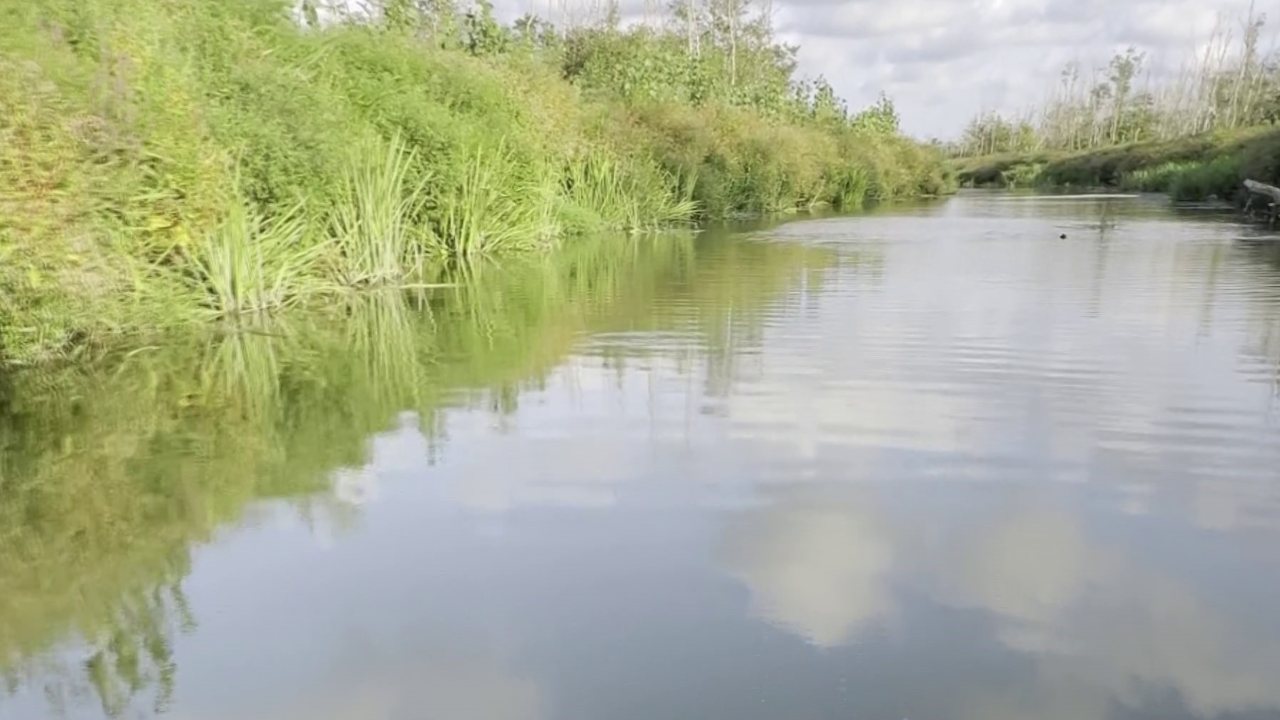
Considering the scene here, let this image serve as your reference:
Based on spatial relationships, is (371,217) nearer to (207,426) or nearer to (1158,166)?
(207,426)

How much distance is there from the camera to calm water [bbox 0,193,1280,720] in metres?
2.97

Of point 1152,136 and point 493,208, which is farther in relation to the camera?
point 1152,136

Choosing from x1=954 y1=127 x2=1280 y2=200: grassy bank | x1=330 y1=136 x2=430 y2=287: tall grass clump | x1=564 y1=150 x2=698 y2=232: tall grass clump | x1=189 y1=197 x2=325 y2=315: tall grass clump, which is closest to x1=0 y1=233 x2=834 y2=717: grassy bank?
x1=189 y1=197 x2=325 y2=315: tall grass clump

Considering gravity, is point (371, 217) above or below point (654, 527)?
above

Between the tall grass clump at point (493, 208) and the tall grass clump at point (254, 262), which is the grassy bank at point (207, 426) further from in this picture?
the tall grass clump at point (493, 208)

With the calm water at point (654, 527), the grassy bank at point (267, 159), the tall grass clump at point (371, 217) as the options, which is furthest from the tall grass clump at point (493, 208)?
the calm water at point (654, 527)

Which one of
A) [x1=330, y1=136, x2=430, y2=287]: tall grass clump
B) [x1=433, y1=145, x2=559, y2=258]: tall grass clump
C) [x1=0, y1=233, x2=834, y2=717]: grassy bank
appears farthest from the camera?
[x1=433, y1=145, x2=559, y2=258]: tall grass clump

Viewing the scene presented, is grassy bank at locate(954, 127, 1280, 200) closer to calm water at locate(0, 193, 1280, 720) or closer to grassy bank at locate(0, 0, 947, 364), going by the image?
grassy bank at locate(0, 0, 947, 364)

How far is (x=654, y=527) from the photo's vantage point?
4.06 m

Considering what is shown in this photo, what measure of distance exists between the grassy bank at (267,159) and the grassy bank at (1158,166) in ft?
48.1

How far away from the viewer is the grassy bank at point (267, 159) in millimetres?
6379

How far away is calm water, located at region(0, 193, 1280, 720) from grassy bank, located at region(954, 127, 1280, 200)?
20.3 m

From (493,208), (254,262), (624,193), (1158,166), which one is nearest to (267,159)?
(254,262)

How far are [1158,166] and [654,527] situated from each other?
4053 cm
